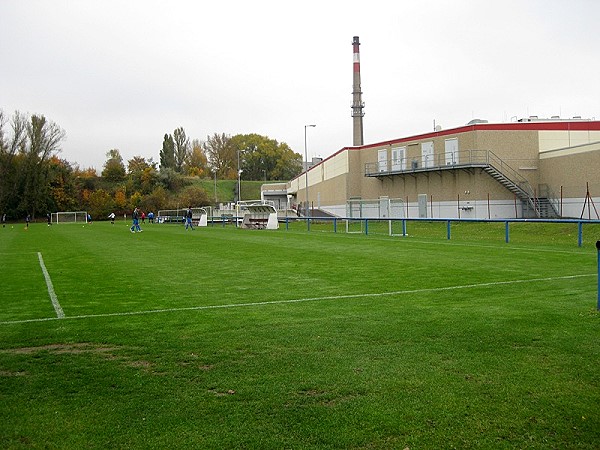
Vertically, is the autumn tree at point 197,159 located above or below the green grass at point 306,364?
above

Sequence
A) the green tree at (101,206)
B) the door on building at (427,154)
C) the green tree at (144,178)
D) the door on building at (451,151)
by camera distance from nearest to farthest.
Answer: the door on building at (451,151)
the door on building at (427,154)
the green tree at (101,206)
the green tree at (144,178)

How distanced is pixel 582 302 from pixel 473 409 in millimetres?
5291

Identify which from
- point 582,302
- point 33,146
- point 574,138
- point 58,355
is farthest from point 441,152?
point 33,146

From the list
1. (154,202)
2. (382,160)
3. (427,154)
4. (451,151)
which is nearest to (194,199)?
(154,202)

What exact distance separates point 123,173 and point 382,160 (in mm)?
68722

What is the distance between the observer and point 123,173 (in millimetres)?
113875

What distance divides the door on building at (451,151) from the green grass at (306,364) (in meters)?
39.4

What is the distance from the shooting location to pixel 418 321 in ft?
26.2

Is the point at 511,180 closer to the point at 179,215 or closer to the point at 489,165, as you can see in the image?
the point at 489,165

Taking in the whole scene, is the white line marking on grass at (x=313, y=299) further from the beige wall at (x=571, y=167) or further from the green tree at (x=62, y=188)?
the green tree at (x=62, y=188)

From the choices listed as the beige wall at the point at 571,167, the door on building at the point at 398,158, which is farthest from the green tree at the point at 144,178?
the beige wall at the point at 571,167

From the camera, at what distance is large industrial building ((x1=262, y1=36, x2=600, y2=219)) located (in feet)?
146

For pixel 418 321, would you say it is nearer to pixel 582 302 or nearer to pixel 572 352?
pixel 572 352

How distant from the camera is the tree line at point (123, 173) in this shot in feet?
279
